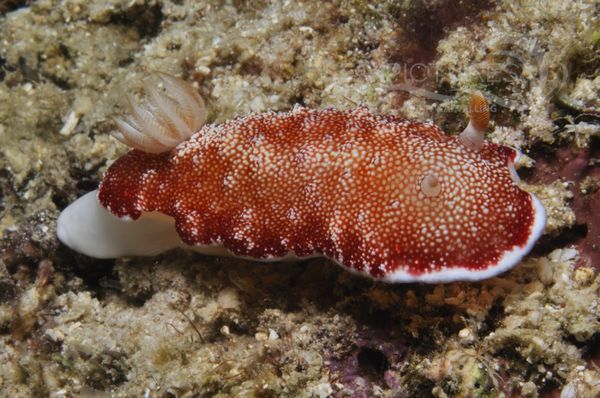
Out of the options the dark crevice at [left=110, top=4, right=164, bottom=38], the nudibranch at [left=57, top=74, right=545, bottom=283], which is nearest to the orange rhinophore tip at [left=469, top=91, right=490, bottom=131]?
the nudibranch at [left=57, top=74, right=545, bottom=283]

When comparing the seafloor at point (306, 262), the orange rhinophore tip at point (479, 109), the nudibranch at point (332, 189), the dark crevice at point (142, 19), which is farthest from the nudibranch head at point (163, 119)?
the dark crevice at point (142, 19)

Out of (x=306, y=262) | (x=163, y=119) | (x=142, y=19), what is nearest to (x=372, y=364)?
(x=306, y=262)

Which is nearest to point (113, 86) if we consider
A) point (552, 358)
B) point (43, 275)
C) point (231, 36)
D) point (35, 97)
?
point (35, 97)

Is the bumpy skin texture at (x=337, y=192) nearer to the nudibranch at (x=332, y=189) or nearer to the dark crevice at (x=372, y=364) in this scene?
the nudibranch at (x=332, y=189)

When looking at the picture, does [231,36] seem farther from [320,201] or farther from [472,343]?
[472,343]

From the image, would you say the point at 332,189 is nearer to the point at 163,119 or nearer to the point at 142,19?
the point at 163,119

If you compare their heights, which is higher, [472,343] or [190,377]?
[472,343]

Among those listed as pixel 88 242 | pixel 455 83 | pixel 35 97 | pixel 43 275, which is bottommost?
pixel 43 275
